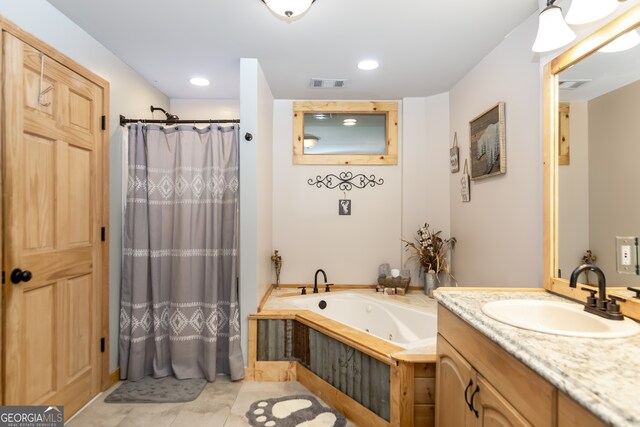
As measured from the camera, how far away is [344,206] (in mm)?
3273

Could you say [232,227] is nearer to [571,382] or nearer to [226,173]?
[226,173]

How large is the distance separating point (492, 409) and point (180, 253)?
213 cm

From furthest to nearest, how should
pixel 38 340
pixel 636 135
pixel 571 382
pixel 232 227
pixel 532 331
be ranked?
pixel 232 227 → pixel 38 340 → pixel 636 135 → pixel 532 331 → pixel 571 382

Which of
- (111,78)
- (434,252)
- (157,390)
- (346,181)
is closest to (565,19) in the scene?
(434,252)

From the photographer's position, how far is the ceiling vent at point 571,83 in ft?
4.69

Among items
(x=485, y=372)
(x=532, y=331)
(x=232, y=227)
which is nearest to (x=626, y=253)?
(x=532, y=331)

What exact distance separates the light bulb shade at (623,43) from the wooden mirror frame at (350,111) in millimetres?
1993

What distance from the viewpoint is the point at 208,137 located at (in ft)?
7.87

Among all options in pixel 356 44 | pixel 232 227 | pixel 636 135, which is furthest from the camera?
pixel 232 227

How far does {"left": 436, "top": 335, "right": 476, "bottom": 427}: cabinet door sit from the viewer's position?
1.19m

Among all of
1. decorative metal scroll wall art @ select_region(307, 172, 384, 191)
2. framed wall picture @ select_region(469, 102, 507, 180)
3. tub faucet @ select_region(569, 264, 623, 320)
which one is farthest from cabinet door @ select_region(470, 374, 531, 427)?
decorative metal scroll wall art @ select_region(307, 172, 384, 191)

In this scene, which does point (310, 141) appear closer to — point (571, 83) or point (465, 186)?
point (465, 186)

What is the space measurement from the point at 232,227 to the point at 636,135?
227 cm

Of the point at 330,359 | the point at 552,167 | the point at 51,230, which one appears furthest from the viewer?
the point at 330,359
